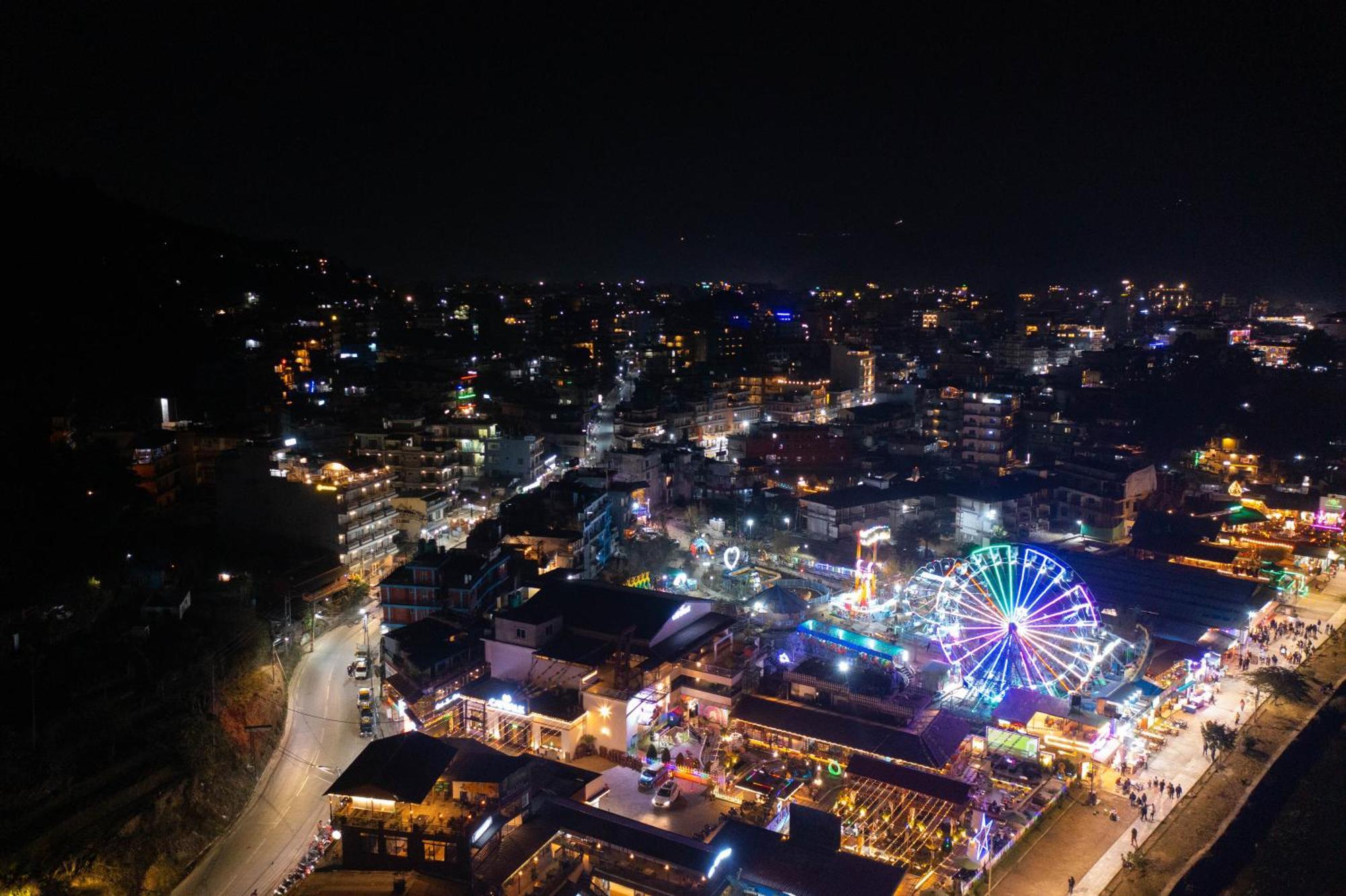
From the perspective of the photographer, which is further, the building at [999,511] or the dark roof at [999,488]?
the dark roof at [999,488]

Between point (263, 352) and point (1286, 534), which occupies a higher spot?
point (263, 352)

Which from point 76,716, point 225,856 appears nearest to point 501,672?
point 225,856

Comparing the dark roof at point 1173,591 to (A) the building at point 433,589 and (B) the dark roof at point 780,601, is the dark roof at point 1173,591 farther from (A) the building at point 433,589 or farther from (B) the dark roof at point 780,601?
(A) the building at point 433,589

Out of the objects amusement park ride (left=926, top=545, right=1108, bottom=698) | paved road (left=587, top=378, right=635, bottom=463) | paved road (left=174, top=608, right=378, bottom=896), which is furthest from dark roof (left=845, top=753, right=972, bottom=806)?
paved road (left=587, top=378, right=635, bottom=463)

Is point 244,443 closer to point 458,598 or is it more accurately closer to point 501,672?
point 458,598

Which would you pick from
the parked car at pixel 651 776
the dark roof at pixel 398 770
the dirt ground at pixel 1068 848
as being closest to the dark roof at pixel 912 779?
the dirt ground at pixel 1068 848

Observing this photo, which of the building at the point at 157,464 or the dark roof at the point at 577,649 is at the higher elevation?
the building at the point at 157,464

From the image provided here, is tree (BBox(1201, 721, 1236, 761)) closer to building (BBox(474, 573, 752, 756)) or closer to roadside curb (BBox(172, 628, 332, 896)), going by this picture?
building (BBox(474, 573, 752, 756))
